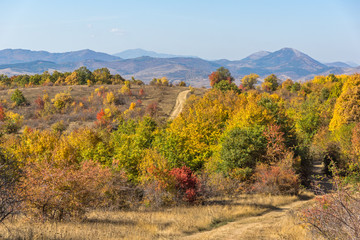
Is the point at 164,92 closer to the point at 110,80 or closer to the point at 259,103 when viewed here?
the point at 110,80

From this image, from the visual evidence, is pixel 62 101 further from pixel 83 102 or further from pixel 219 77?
pixel 219 77

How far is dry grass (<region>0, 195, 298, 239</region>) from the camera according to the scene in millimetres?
12555

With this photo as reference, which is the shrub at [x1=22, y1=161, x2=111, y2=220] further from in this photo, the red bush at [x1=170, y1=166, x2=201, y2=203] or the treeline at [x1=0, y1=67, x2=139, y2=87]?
the treeline at [x1=0, y1=67, x2=139, y2=87]

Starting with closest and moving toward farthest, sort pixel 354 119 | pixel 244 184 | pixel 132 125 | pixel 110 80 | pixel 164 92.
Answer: pixel 244 184, pixel 354 119, pixel 132 125, pixel 164 92, pixel 110 80

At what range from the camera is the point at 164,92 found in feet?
351

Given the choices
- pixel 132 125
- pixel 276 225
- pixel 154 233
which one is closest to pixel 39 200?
pixel 154 233

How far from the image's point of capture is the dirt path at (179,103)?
8297 cm

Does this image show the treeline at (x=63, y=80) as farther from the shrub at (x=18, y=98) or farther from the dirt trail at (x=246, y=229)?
the dirt trail at (x=246, y=229)

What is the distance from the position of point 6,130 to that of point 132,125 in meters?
33.2

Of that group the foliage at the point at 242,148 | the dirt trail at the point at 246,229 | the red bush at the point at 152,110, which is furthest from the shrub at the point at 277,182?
the red bush at the point at 152,110

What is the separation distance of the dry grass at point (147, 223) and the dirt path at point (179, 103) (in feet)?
190

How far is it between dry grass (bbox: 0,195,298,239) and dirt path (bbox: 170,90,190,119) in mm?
58017

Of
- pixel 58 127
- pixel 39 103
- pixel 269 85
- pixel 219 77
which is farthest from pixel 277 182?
pixel 269 85

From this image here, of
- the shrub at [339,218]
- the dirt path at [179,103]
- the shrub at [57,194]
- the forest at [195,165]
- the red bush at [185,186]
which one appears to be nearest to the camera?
the shrub at [339,218]
